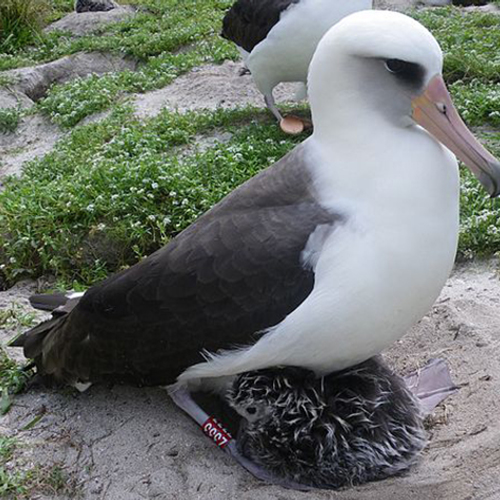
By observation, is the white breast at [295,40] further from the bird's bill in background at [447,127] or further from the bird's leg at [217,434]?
the bird's leg at [217,434]

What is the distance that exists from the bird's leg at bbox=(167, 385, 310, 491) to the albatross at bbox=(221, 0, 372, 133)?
3.09 meters

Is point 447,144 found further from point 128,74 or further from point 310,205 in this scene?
point 128,74

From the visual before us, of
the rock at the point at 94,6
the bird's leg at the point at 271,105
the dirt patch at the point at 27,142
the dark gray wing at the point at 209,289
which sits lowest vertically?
the rock at the point at 94,6

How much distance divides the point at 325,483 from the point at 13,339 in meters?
1.60

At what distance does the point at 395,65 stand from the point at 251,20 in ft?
12.4

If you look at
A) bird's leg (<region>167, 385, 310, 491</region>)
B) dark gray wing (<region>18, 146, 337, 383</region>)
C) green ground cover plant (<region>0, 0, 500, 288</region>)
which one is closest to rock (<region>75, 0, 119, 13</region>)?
green ground cover plant (<region>0, 0, 500, 288</region>)

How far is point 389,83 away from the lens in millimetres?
2312

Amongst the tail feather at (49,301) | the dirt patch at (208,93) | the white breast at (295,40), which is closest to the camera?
the tail feather at (49,301)

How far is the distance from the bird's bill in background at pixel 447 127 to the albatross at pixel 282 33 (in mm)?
3112

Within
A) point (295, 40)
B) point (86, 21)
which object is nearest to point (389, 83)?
point (295, 40)

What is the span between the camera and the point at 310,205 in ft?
7.80

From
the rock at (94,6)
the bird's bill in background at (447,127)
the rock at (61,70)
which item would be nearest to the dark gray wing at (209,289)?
the bird's bill in background at (447,127)

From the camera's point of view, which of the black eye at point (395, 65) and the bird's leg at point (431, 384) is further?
the bird's leg at point (431, 384)

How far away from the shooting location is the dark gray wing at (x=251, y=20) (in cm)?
552
